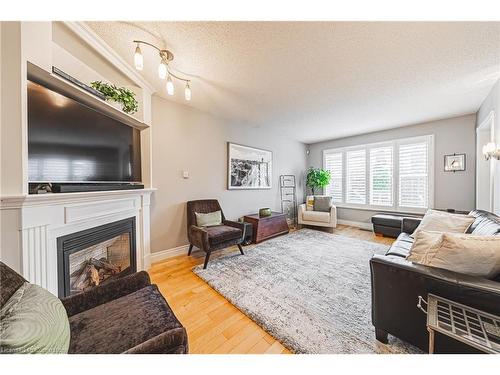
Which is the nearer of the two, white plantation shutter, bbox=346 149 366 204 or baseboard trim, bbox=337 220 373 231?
baseboard trim, bbox=337 220 373 231

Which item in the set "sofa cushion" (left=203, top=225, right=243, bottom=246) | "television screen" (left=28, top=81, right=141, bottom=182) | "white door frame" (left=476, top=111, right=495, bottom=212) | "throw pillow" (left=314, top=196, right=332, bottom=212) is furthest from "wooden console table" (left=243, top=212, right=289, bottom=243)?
"white door frame" (left=476, top=111, right=495, bottom=212)

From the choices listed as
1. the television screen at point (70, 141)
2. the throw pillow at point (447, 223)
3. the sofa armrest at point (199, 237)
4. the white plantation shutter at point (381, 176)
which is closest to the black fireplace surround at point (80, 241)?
the television screen at point (70, 141)

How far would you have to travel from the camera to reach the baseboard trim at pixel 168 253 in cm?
264

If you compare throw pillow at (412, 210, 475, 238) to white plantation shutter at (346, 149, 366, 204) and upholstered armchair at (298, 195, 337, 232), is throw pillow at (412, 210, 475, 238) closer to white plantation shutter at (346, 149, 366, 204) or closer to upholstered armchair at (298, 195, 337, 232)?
upholstered armchair at (298, 195, 337, 232)

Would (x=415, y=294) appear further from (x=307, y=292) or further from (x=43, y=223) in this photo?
(x=43, y=223)

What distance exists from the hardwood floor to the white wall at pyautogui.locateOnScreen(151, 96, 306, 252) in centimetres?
70

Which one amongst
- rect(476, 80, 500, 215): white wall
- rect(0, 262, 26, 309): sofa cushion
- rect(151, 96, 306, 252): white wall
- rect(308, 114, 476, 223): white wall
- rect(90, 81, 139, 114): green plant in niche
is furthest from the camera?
rect(308, 114, 476, 223): white wall

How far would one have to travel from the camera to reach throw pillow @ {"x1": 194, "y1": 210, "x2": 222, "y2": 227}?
2803mm

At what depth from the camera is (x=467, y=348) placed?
954 mm

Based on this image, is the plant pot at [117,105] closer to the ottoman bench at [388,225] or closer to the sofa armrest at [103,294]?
the sofa armrest at [103,294]

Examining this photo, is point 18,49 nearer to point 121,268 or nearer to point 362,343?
point 121,268

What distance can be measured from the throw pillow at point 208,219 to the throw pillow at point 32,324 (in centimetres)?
198
